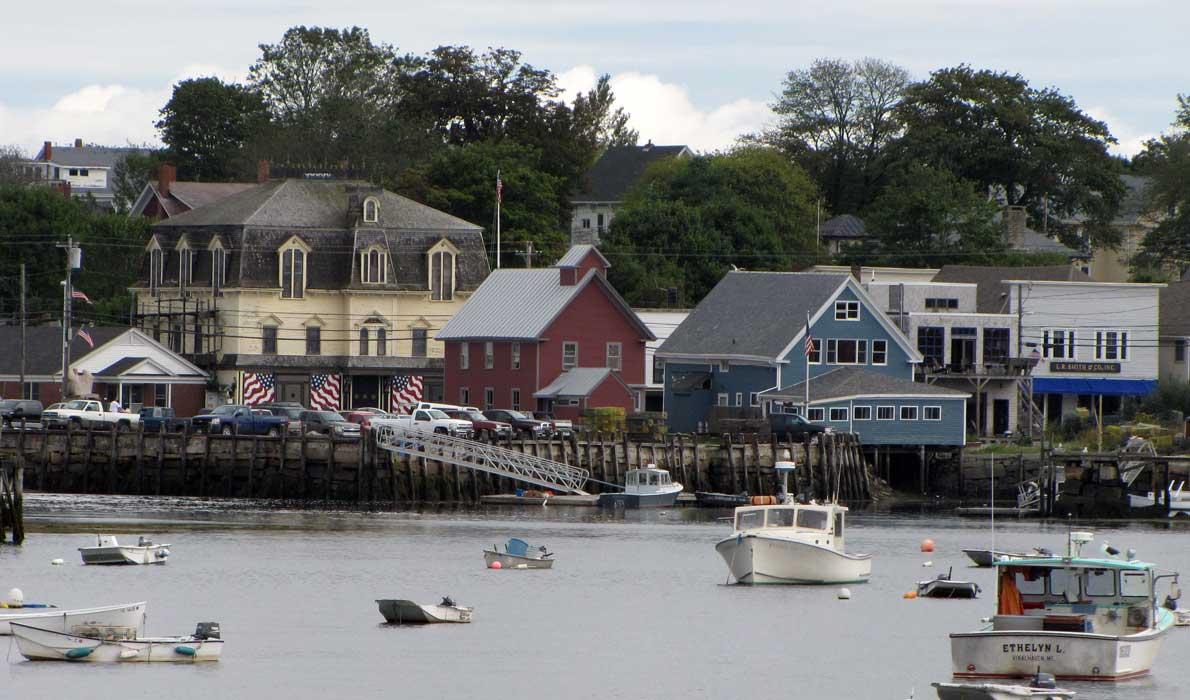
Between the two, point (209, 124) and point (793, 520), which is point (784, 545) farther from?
point (209, 124)

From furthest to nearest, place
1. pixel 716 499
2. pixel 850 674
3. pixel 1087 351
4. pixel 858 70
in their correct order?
pixel 858 70 < pixel 1087 351 < pixel 716 499 < pixel 850 674

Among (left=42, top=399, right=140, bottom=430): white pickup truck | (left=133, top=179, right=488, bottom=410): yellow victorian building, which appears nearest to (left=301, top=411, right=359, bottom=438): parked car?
(left=42, top=399, right=140, bottom=430): white pickup truck

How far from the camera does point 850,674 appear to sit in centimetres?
4266

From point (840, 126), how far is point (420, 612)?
369ft

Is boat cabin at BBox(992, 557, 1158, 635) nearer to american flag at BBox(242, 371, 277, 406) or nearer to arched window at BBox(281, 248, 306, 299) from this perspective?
american flag at BBox(242, 371, 277, 406)

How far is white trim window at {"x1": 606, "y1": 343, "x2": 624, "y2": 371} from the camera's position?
99812mm

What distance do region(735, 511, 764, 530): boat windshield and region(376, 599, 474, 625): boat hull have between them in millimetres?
9387

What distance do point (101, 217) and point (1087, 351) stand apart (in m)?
63.3

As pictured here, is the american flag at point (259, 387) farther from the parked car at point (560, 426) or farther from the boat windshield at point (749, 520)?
the boat windshield at point (749, 520)

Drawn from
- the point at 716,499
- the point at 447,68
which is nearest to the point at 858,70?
the point at 447,68

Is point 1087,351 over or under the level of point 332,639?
over

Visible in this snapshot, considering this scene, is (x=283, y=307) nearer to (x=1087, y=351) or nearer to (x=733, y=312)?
(x=733, y=312)

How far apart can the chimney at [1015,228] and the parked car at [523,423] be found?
1948 inches

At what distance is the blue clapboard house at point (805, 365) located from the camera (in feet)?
297
